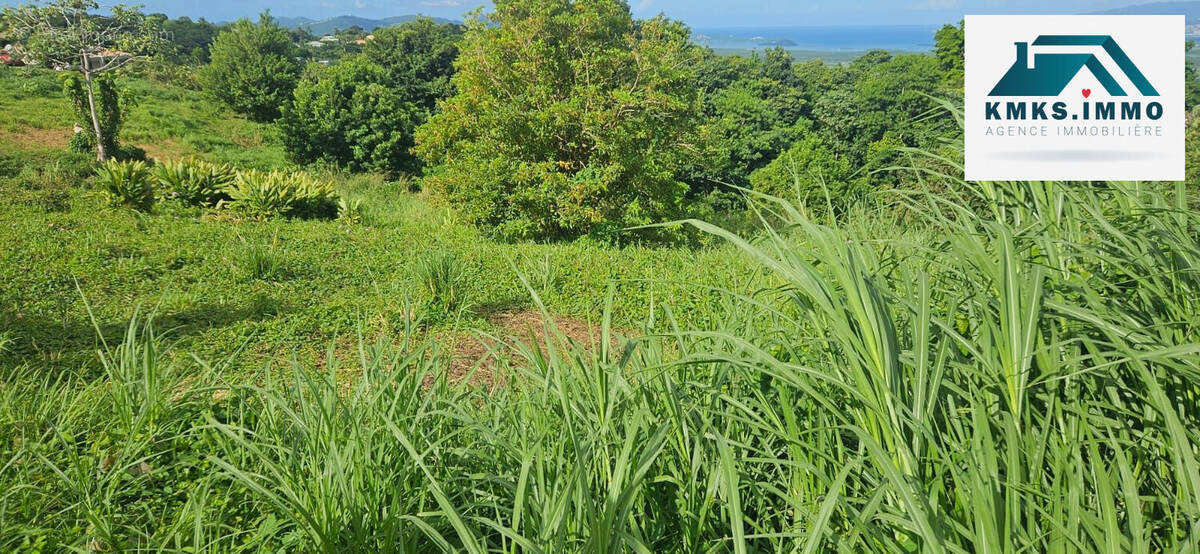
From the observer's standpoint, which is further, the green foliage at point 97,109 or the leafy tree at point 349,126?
the leafy tree at point 349,126

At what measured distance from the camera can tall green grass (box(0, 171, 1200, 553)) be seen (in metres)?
1.16

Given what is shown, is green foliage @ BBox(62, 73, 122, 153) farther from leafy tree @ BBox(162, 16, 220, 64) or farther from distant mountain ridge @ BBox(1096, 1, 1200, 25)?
leafy tree @ BBox(162, 16, 220, 64)

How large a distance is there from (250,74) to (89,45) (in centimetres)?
1220

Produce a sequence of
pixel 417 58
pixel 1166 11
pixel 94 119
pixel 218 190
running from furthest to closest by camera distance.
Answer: pixel 417 58
pixel 94 119
pixel 218 190
pixel 1166 11

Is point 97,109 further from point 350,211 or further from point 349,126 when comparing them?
point 349,126

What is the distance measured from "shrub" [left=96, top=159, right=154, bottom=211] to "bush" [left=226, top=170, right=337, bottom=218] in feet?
2.94

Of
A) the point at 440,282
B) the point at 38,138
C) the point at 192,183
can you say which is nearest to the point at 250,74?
the point at 38,138

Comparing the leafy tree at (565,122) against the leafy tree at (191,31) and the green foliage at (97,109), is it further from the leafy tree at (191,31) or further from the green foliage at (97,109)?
the leafy tree at (191,31)

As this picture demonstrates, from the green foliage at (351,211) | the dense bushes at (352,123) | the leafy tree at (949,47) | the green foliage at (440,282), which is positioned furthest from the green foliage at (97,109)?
the leafy tree at (949,47)

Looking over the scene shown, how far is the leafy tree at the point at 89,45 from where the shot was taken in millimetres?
12477

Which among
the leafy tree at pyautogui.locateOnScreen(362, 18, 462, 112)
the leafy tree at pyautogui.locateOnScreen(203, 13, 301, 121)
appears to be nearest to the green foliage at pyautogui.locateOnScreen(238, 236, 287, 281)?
the leafy tree at pyautogui.locateOnScreen(203, 13, 301, 121)

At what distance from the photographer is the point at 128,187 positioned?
845cm

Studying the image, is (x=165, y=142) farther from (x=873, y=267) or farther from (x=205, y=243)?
(x=873, y=267)

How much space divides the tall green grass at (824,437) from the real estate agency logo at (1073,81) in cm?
47
